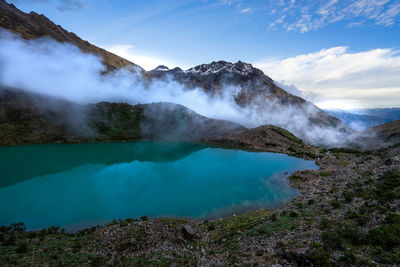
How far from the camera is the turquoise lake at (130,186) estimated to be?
31.2 metres

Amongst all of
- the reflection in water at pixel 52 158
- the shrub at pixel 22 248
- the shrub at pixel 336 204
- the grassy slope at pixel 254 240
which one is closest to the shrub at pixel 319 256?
the grassy slope at pixel 254 240

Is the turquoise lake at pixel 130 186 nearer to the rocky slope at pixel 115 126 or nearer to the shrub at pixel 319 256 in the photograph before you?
the shrub at pixel 319 256

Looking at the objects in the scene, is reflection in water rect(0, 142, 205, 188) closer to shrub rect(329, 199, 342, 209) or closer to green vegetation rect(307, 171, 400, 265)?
shrub rect(329, 199, 342, 209)

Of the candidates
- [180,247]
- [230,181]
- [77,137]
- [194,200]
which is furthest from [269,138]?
[77,137]

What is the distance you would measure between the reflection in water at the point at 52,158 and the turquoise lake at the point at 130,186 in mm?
263

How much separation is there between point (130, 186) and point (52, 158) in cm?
4790

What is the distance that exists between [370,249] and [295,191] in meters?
28.4

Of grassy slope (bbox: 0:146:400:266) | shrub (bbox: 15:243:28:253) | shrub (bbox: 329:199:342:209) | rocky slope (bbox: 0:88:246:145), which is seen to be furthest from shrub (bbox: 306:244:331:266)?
rocky slope (bbox: 0:88:246:145)

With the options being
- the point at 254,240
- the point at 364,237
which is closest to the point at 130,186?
the point at 254,240

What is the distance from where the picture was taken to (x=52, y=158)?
69.8 metres

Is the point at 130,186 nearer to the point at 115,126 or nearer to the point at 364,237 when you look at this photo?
the point at 364,237

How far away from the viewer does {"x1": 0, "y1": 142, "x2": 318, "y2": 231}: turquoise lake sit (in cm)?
3122

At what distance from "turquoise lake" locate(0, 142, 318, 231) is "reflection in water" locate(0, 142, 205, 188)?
0.86ft

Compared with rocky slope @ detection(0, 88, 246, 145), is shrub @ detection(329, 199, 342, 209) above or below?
below
